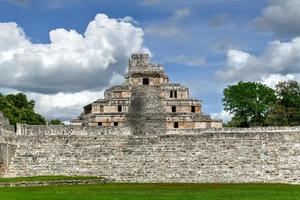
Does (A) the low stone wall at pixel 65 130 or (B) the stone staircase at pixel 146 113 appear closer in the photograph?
(A) the low stone wall at pixel 65 130

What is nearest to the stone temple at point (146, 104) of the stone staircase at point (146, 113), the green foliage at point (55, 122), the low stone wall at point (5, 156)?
the stone staircase at point (146, 113)

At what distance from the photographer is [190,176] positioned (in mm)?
45500

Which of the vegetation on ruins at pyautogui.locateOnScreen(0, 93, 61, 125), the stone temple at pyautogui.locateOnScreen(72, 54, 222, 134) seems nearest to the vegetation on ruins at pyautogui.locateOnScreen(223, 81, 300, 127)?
the stone temple at pyautogui.locateOnScreen(72, 54, 222, 134)

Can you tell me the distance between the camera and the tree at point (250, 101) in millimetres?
81062

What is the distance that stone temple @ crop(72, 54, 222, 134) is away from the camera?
6275 centimetres

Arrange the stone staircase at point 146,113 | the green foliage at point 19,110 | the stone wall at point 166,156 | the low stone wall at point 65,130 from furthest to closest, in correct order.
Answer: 1. the green foliage at point 19,110
2. the stone staircase at point 146,113
3. the low stone wall at point 65,130
4. the stone wall at point 166,156

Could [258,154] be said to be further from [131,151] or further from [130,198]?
[130,198]

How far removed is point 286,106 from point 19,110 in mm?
31706

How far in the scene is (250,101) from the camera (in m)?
81.1

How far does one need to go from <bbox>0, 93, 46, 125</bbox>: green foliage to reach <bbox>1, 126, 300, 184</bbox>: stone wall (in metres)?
23.7

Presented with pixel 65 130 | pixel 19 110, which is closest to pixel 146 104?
pixel 65 130

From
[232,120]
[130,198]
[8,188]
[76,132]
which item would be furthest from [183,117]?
[130,198]

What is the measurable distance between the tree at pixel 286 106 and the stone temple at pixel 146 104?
39.1 ft

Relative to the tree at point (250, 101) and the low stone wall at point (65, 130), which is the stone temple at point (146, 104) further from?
the tree at point (250, 101)
